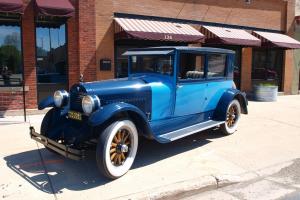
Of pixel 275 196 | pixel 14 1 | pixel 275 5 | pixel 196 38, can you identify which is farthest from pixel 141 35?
pixel 275 5

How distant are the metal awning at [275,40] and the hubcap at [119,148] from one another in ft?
35.2

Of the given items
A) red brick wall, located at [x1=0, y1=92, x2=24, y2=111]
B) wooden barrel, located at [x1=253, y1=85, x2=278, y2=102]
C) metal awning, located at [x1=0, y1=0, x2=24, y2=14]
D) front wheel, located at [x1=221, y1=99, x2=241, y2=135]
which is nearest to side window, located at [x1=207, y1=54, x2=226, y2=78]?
front wheel, located at [x1=221, y1=99, x2=241, y2=135]

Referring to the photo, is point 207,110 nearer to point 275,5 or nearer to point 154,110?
point 154,110

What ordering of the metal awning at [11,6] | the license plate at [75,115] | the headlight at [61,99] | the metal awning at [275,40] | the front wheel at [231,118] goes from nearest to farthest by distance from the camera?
the license plate at [75,115], the headlight at [61,99], the front wheel at [231,118], the metal awning at [11,6], the metal awning at [275,40]

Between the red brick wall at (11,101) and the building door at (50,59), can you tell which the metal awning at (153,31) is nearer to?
the building door at (50,59)

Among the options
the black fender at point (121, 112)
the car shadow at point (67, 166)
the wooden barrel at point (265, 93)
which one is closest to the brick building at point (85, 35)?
the wooden barrel at point (265, 93)

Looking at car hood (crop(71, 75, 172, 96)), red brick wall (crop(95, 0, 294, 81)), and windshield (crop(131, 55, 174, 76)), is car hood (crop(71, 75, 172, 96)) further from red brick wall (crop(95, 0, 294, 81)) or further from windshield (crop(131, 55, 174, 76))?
red brick wall (crop(95, 0, 294, 81))

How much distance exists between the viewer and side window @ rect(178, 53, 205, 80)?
6063mm

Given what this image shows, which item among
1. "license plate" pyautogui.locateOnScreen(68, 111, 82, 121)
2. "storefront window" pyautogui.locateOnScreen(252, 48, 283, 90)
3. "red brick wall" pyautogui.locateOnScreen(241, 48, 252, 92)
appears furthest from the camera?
"storefront window" pyautogui.locateOnScreen(252, 48, 283, 90)

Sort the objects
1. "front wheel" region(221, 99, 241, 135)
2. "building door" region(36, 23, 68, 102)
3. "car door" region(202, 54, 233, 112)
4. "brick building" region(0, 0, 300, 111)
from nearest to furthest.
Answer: "car door" region(202, 54, 233, 112), "front wheel" region(221, 99, 241, 135), "brick building" region(0, 0, 300, 111), "building door" region(36, 23, 68, 102)

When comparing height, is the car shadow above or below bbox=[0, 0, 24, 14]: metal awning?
below

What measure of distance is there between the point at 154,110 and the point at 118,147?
1.07 m

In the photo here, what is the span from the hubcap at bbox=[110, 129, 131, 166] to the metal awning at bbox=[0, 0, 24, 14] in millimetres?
5058

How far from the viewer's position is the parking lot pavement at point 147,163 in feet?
14.5
